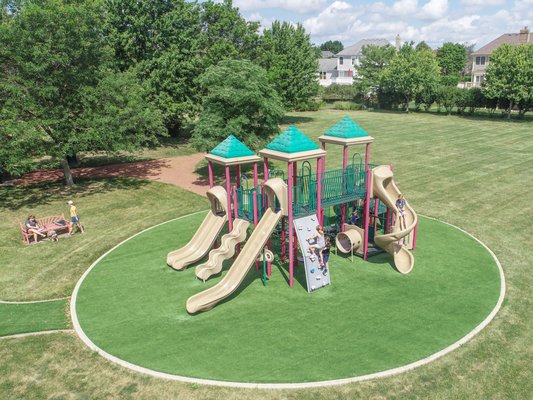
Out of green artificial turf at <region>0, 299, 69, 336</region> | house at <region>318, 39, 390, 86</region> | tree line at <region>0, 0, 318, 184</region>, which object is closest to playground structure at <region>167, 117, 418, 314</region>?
green artificial turf at <region>0, 299, 69, 336</region>

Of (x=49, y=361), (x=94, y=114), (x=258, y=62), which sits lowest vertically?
(x=49, y=361)

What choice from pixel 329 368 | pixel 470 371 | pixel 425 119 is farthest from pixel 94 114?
pixel 425 119

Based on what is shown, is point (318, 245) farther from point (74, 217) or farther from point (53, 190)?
point (53, 190)

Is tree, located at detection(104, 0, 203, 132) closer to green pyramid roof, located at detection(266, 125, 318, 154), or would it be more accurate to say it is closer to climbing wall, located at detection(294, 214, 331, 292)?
green pyramid roof, located at detection(266, 125, 318, 154)

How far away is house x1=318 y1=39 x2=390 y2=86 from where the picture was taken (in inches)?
3846

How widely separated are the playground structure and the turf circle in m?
0.58

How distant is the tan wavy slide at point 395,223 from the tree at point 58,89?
17072mm

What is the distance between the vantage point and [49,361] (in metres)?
11.4

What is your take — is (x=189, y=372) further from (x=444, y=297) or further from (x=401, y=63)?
(x=401, y=63)

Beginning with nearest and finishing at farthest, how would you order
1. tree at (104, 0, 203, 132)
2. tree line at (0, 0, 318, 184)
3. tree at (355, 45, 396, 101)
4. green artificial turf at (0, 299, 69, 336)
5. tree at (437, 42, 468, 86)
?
green artificial turf at (0, 299, 69, 336), tree line at (0, 0, 318, 184), tree at (104, 0, 203, 132), tree at (355, 45, 396, 101), tree at (437, 42, 468, 86)

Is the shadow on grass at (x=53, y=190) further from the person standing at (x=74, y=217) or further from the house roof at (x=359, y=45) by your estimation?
the house roof at (x=359, y=45)

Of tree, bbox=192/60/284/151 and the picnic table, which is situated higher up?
tree, bbox=192/60/284/151

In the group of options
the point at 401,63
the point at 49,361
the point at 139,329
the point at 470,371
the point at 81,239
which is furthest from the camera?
the point at 401,63

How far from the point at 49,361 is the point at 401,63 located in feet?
217
